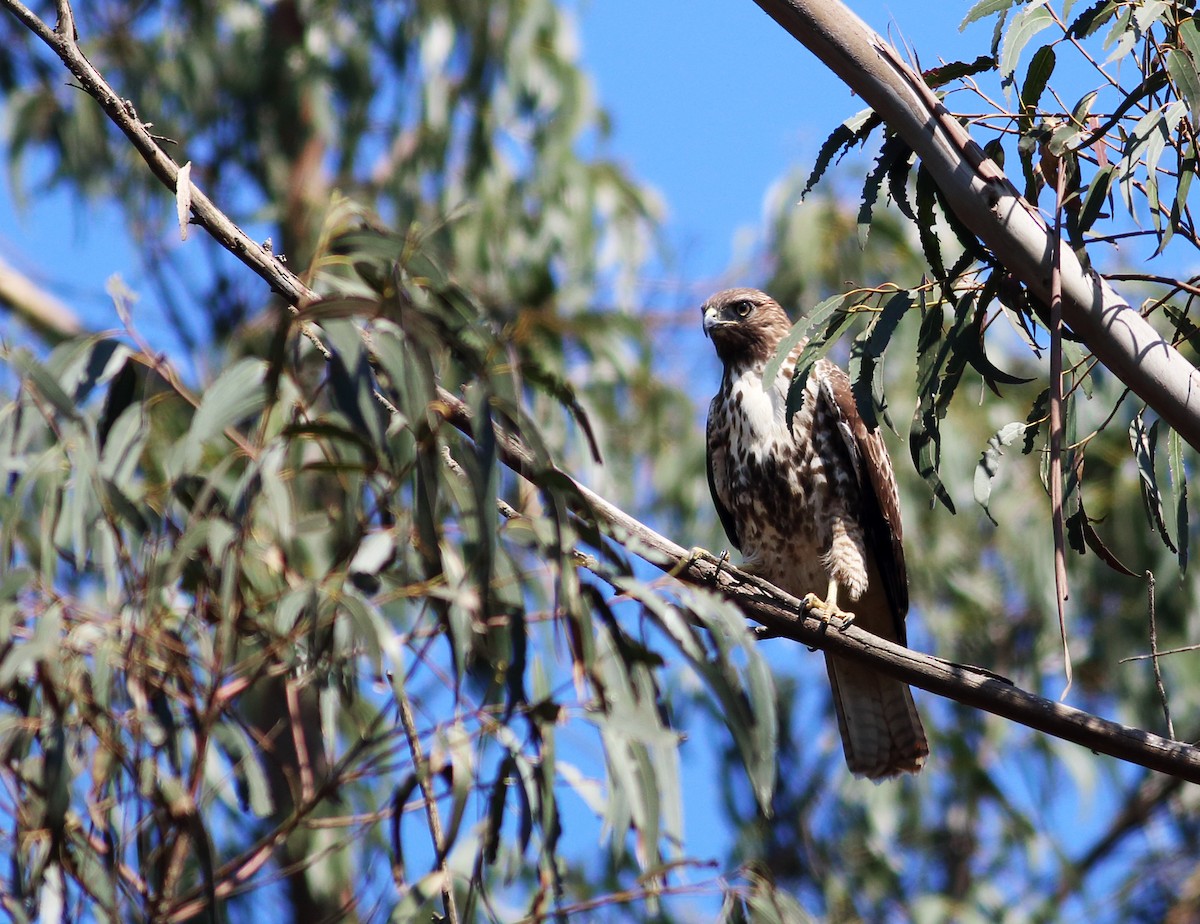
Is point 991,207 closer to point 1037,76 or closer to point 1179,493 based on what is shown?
point 1037,76

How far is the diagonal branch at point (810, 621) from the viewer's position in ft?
8.44

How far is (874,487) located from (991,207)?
188 cm

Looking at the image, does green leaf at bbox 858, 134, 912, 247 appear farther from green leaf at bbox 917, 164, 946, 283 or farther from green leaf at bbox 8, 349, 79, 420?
green leaf at bbox 8, 349, 79, 420

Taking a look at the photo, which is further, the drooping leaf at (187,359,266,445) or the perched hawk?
the perched hawk

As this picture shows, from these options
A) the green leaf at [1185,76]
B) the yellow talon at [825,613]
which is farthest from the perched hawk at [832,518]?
the green leaf at [1185,76]

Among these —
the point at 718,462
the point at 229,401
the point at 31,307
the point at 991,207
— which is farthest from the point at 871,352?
the point at 31,307

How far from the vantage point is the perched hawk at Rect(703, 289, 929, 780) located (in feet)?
14.0

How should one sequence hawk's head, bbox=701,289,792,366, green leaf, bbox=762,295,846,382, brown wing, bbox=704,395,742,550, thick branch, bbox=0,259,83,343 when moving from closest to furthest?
green leaf, bbox=762,295,846,382 → brown wing, bbox=704,395,742,550 → hawk's head, bbox=701,289,792,366 → thick branch, bbox=0,259,83,343

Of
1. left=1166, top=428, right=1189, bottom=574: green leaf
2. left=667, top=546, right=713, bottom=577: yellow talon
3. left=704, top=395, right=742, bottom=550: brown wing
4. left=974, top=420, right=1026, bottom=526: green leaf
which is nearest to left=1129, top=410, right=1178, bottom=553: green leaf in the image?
left=1166, top=428, right=1189, bottom=574: green leaf

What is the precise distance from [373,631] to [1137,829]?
25.7 ft

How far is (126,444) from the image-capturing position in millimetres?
2877

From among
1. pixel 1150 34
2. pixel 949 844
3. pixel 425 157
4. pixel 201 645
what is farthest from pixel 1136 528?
pixel 201 645

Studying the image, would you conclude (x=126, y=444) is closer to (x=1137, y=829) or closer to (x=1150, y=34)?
(x=1150, y=34)

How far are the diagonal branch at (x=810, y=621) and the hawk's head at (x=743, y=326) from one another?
5.69ft
